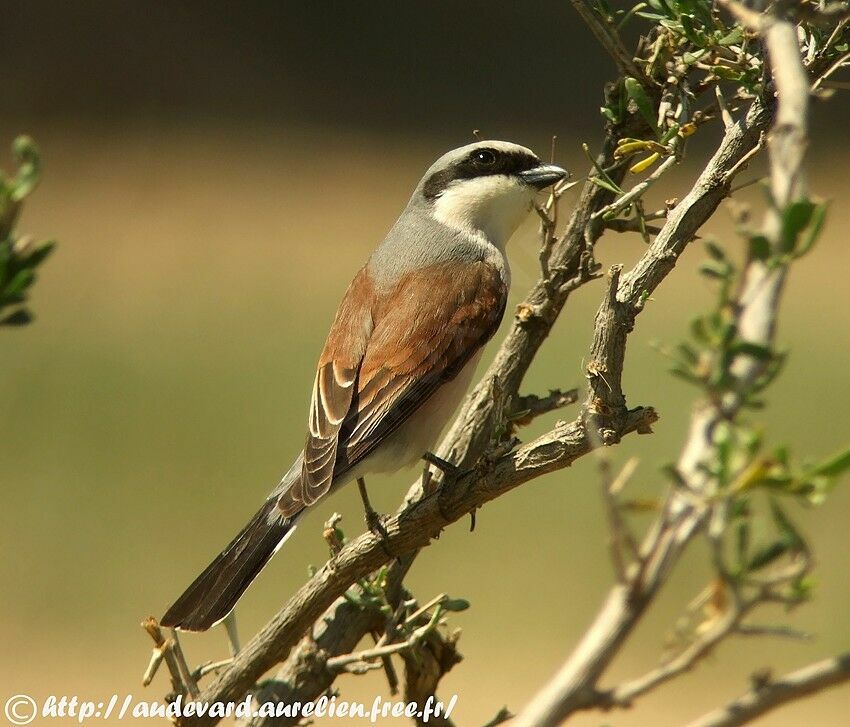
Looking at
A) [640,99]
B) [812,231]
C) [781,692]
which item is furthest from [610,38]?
[781,692]

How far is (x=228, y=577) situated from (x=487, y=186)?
1.66m

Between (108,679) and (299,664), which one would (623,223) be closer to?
(299,664)

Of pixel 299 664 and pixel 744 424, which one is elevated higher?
pixel 744 424

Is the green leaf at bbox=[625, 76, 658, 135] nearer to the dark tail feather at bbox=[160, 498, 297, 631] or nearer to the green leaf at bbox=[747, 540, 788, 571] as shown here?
the dark tail feather at bbox=[160, 498, 297, 631]

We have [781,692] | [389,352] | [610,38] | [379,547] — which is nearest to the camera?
[781,692]

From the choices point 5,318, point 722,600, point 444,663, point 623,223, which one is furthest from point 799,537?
point 623,223

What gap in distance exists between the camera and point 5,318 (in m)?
1.14

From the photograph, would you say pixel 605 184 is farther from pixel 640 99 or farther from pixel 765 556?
pixel 765 556

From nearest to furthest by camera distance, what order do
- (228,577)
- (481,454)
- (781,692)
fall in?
(781,692)
(481,454)
(228,577)

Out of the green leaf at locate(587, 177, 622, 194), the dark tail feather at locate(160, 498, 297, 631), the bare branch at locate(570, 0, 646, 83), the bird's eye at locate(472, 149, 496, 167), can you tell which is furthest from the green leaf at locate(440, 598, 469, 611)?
the bird's eye at locate(472, 149, 496, 167)

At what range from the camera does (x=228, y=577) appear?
2.80 m

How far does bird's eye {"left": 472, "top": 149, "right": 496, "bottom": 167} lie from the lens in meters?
3.87

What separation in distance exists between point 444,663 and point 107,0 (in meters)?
16.6

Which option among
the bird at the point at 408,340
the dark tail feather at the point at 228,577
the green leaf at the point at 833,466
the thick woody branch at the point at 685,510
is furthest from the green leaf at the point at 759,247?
the bird at the point at 408,340
